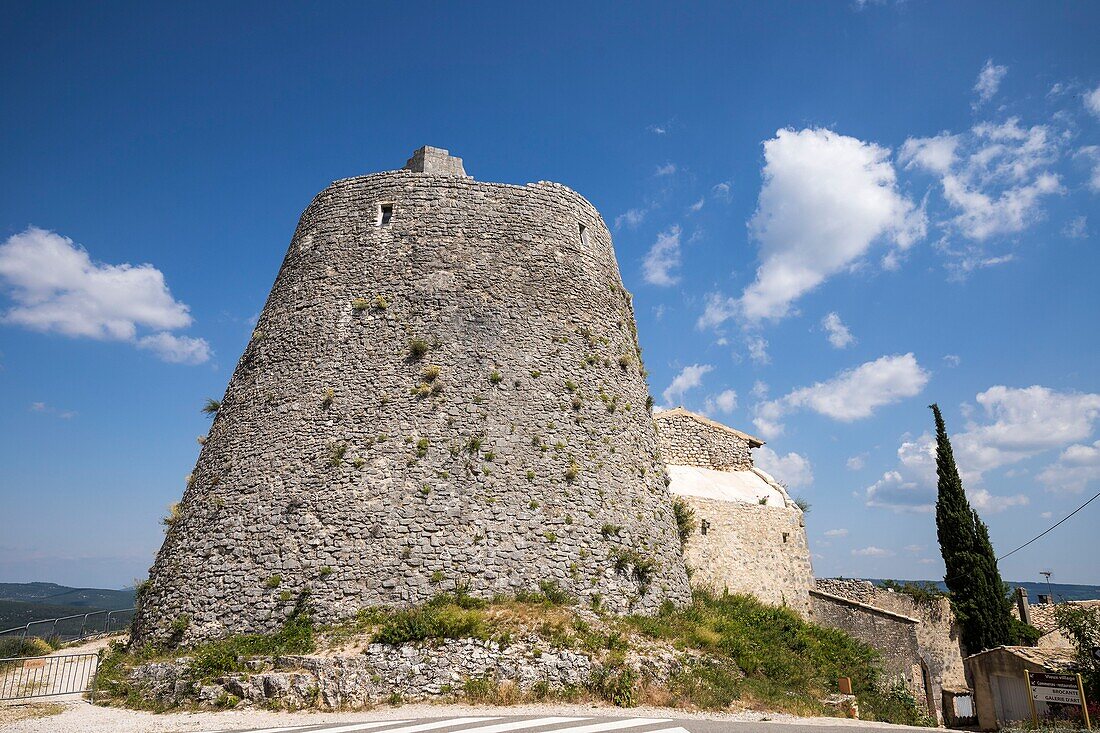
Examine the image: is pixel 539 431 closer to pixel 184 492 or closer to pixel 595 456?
pixel 595 456

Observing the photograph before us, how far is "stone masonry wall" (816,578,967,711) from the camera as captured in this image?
22.4 m

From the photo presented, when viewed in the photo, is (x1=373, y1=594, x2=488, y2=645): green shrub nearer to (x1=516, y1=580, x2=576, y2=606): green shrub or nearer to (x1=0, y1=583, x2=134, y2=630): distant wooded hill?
(x1=516, y1=580, x2=576, y2=606): green shrub

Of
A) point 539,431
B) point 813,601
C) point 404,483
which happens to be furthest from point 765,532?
point 404,483

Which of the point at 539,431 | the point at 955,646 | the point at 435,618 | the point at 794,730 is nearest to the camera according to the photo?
the point at 794,730

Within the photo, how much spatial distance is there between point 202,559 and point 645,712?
10541 millimetres

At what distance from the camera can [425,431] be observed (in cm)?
1523

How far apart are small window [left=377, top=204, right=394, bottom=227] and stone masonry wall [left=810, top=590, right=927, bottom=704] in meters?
19.7

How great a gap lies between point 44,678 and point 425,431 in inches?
457

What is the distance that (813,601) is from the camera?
70.8ft

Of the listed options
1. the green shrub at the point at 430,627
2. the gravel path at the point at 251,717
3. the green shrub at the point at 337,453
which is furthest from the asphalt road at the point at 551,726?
the green shrub at the point at 337,453

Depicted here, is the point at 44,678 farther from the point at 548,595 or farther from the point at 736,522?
the point at 736,522

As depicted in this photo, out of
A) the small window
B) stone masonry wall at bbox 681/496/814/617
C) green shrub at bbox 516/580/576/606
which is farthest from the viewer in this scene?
stone masonry wall at bbox 681/496/814/617

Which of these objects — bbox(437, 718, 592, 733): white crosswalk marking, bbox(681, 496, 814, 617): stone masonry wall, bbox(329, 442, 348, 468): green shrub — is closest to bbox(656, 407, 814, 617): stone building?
bbox(681, 496, 814, 617): stone masonry wall

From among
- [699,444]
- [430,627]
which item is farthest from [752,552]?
[430,627]
